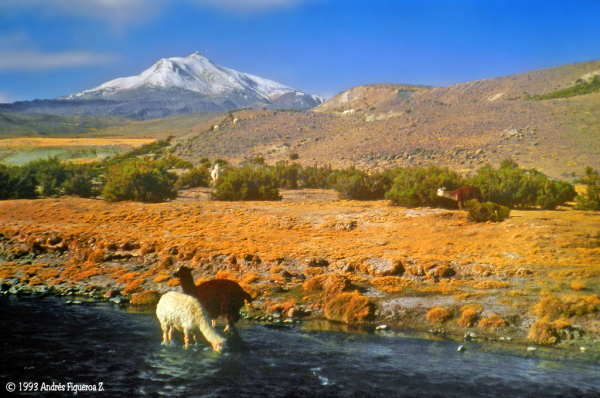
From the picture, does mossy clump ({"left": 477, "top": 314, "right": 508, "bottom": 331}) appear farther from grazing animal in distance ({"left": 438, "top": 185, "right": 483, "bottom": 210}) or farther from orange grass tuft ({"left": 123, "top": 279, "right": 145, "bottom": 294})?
grazing animal in distance ({"left": 438, "top": 185, "right": 483, "bottom": 210})

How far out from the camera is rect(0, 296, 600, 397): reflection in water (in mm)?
6191

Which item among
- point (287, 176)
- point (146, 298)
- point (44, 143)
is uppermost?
point (44, 143)

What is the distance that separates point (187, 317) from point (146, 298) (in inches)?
146

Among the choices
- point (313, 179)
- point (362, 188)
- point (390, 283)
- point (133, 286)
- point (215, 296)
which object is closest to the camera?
point (215, 296)

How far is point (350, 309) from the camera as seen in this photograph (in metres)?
9.38

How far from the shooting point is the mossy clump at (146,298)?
10.3 meters

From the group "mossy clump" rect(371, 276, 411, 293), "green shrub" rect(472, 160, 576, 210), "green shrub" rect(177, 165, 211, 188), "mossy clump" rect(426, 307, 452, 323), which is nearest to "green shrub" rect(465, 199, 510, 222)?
"green shrub" rect(472, 160, 576, 210)

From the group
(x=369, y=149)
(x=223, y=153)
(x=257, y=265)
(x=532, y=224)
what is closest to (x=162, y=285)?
(x=257, y=265)

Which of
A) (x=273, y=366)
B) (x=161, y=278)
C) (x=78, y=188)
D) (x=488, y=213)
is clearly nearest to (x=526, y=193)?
(x=488, y=213)

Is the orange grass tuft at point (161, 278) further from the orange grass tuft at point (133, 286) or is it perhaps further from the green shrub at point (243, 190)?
the green shrub at point (243, 190)

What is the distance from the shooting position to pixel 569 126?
4119cm

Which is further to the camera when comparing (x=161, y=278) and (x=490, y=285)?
(x=161, y=278)

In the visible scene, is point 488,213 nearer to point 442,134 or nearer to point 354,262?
point 354,262

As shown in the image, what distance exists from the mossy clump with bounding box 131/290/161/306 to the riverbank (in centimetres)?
9
